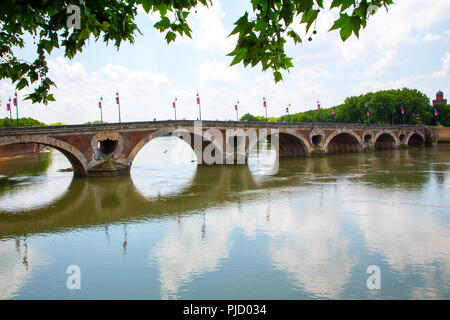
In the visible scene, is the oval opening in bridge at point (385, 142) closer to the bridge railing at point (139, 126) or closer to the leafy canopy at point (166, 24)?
the bridge railing at point (139, 126)

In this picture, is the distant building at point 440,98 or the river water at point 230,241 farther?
Result: the distant building at point 440,98

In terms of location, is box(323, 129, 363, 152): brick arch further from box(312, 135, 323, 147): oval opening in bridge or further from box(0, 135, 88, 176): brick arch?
box(0, 135, 88, 176): brick arch

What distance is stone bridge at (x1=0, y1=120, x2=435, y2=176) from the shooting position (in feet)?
94.7

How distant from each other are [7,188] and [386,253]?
25754 mm

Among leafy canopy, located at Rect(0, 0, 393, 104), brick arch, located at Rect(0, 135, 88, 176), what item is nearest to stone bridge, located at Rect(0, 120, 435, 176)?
brick arch, located at Rect(0, 135, 88, 176)

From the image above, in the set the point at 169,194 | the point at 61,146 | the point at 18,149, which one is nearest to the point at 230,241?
the point at 169,194

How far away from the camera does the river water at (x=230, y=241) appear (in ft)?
32.9

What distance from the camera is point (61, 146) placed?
93.8 ft

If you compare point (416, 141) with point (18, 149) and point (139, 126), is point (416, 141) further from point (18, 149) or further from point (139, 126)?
point (18, 149)

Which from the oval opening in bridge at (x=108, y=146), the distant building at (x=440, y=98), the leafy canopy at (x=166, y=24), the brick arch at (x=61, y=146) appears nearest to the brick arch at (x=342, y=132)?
the oval opening in bridge at (x=108, y=146)

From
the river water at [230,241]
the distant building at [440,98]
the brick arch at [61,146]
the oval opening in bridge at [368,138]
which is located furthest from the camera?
the distant building at [440,98]

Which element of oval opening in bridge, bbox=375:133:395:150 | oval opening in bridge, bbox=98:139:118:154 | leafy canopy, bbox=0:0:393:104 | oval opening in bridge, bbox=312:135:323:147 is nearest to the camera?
leafy canopy, bbox=0:0:393:104

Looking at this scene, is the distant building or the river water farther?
the distant building

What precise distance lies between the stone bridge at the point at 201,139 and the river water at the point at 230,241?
4.56 m
